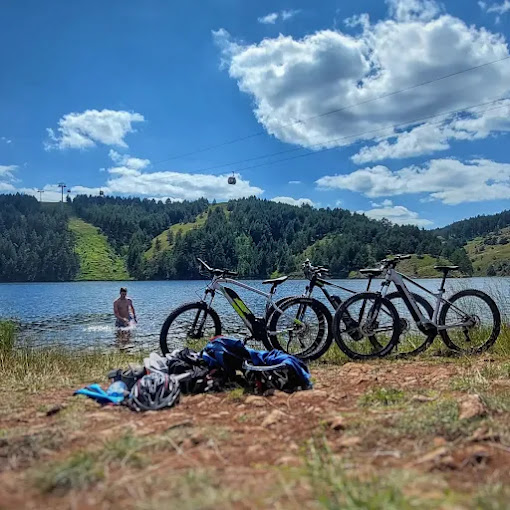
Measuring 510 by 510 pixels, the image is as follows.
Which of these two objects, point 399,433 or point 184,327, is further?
point 184,327

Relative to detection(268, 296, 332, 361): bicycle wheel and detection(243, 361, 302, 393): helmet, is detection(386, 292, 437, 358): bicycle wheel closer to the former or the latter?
detection(268, 296, 332, 361): bicycle wheel

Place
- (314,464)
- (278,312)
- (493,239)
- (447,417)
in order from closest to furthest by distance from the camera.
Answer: (314,464) < (447,417) < (278,312) < (493,239)

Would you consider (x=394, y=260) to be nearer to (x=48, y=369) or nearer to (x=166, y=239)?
(x=48, y=369)

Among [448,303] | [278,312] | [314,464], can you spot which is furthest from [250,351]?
[448,303]

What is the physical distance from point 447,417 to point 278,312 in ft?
13.0

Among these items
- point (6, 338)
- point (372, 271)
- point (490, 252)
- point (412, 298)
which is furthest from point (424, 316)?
point (490, 252)

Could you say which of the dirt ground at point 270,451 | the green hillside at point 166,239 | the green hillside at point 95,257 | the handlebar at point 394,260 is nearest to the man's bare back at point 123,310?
the handlebar at point 394,260

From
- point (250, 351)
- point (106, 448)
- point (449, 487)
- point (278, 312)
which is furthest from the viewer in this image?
point (278, 312)

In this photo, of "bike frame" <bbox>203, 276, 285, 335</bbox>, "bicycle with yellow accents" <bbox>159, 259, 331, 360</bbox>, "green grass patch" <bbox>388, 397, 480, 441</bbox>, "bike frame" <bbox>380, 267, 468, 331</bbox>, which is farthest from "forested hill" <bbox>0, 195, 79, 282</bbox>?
"green grass patch" <bbox>388, 397, 480, 441</bbox>

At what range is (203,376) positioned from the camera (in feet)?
17.4

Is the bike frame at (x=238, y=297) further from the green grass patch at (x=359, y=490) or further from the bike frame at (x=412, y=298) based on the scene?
the green grass patch at (x=359, y=490)

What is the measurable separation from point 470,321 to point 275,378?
173 inches

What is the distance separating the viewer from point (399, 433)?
3.41 meters

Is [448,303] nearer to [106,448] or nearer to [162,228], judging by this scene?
[106,448]
